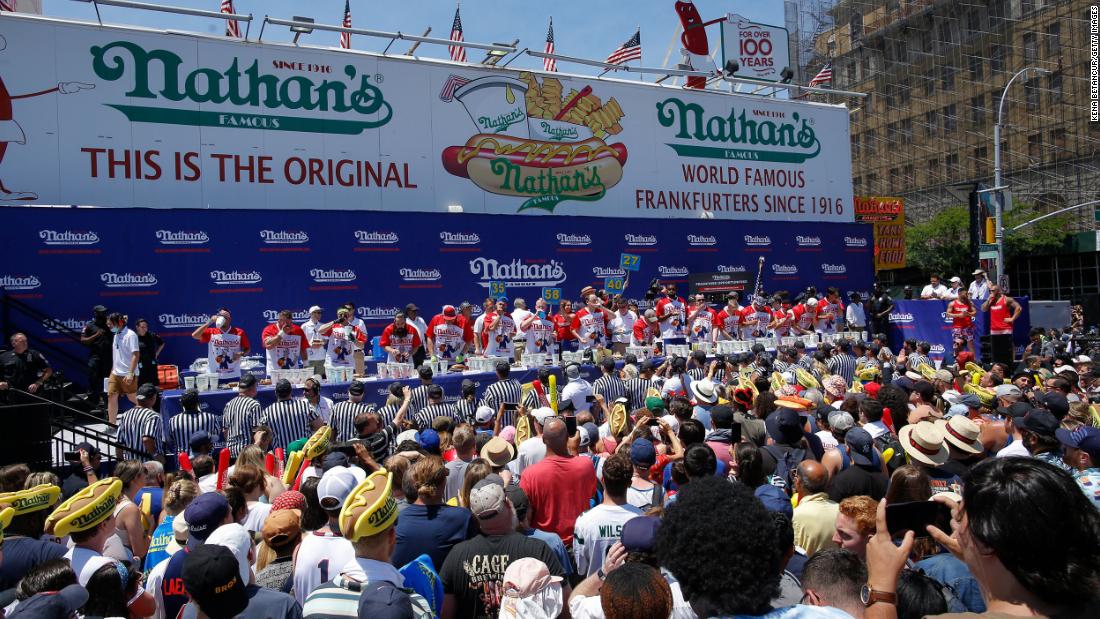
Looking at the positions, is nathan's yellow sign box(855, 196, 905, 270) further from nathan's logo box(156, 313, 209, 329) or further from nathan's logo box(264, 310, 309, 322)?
nathan's logo box(156, 313, 209, 329)

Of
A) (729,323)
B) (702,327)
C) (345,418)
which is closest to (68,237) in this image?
(345,418)

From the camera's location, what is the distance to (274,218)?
16000mm

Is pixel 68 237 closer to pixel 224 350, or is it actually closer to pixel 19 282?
pixel 19 282

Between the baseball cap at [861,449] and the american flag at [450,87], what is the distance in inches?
629

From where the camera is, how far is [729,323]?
58.0 feet

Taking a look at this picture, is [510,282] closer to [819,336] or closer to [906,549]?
[819,336]

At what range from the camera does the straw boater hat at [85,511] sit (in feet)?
13.0

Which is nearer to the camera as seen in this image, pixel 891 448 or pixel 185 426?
pixel 891 448

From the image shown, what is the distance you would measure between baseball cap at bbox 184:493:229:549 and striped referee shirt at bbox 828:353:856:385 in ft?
37.7

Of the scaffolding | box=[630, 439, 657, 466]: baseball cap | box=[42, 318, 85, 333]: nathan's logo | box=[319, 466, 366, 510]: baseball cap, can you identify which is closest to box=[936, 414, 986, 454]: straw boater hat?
box=[630, 439, 657, 466]: baseball cap

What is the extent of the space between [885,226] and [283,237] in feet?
78.0

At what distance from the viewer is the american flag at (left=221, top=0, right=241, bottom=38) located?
16844 millimetres

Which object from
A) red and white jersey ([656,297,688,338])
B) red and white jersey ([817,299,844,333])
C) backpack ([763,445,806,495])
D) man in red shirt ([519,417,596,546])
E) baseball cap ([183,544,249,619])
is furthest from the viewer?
red and white jersey ([817,299,844,333])

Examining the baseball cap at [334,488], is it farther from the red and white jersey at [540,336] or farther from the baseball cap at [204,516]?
the red and white jersey at [540,336]
